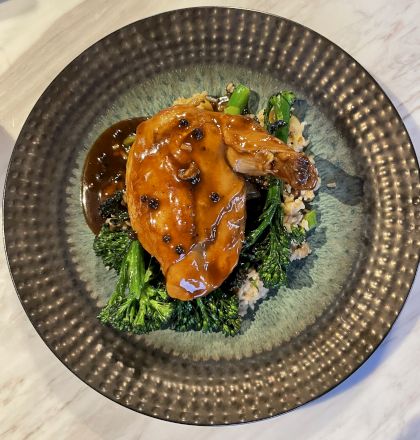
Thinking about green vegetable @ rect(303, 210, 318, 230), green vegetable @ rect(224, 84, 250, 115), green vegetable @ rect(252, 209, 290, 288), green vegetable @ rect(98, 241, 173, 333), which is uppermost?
green vegetable @ rect(224, 84, 250, 115)

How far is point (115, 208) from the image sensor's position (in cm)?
281

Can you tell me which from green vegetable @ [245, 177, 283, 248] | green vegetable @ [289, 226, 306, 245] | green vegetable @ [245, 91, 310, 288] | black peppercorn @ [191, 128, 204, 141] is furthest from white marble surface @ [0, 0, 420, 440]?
black peppercorn @ [191, 128, 204, 141]

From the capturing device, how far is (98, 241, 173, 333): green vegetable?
2.52 meters

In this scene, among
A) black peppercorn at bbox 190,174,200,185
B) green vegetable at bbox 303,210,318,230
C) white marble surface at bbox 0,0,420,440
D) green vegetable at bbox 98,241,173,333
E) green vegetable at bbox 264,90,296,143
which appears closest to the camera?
black peppercorn at bbox 190,174,200,185

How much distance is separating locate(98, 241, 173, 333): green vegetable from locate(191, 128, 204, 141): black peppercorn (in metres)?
0.71

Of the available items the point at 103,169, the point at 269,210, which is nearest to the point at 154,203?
the point at 269,210

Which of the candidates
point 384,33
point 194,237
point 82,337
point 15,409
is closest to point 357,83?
point 384,33

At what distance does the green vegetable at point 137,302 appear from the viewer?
252 centimetres

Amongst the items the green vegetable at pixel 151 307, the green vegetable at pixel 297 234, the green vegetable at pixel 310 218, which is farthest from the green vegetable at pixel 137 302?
the green vegetable at pixel 310 218

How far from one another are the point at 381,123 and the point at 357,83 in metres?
0.26

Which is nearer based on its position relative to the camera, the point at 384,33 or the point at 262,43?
the point at 262,43

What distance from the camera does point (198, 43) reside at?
2.80m

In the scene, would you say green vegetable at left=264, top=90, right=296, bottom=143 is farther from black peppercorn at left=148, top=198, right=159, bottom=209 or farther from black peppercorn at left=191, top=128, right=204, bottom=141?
black peppercorn at left=148, top=198, right=159, bottom=209

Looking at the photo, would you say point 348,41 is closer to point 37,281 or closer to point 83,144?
point 83,144
